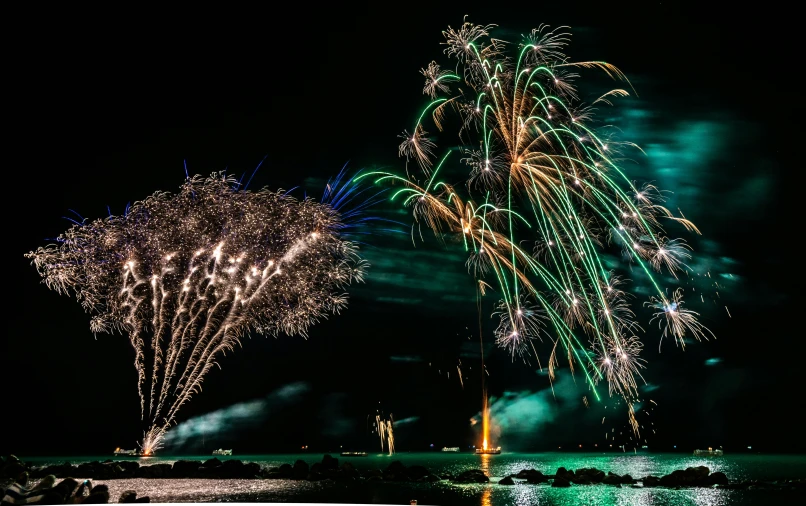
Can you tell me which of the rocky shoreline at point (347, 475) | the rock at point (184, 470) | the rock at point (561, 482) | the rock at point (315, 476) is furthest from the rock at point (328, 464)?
the rock at point (561, 482)

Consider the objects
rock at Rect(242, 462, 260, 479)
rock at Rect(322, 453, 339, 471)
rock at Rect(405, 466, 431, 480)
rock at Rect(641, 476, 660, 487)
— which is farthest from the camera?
rock at Rect(322, 453, 339, 471)

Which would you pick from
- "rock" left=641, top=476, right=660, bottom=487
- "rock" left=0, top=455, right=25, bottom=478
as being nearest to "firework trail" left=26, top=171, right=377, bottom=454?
"rock" left=0, top=455, right=25, bottom=478

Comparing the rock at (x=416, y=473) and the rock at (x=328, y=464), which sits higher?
the rock at (x=328, y=464)

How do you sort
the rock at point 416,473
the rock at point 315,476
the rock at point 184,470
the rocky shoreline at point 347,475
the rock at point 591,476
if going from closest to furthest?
the rocky shoreline at point 347,475 < the rock at point 315,476 < the rock at point 184,470 < the rock at point 591,476 < the rock at point 416,473

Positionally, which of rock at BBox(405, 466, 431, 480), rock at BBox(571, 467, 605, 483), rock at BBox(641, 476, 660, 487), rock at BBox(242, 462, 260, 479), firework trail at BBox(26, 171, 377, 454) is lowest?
rock at BBox(641, 476, 660, 487)

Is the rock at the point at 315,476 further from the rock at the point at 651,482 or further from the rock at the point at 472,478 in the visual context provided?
the rock at the point at 651,482

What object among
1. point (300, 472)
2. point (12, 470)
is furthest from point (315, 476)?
point (12, 470)

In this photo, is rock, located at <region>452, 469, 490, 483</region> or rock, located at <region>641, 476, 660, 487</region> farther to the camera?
rock, located at <region>452, 469, 490, 483</region>

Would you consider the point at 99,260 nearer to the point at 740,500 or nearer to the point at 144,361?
the point at 144,361

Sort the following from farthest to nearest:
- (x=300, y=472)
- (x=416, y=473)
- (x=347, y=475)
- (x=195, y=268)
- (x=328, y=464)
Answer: (x=328, y=464) < (x=416, y=473) < (x=300, y=472) < (x=347, y=475) < (x=195, y=268)

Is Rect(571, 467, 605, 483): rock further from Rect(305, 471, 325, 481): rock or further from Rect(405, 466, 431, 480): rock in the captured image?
Rect(305, 471, 325, 481): rock

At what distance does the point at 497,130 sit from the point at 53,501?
20032 mm

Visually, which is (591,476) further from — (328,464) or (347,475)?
(328,464)

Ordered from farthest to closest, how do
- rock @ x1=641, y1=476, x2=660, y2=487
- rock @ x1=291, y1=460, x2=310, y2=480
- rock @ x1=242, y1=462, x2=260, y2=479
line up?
rock @ x1=291, y1=460, x2=310, y2=480
rock @ x1=242, y1=462, x2=260, y2=479
rock @ x1=641, y1=476, x2=660, y2=487
